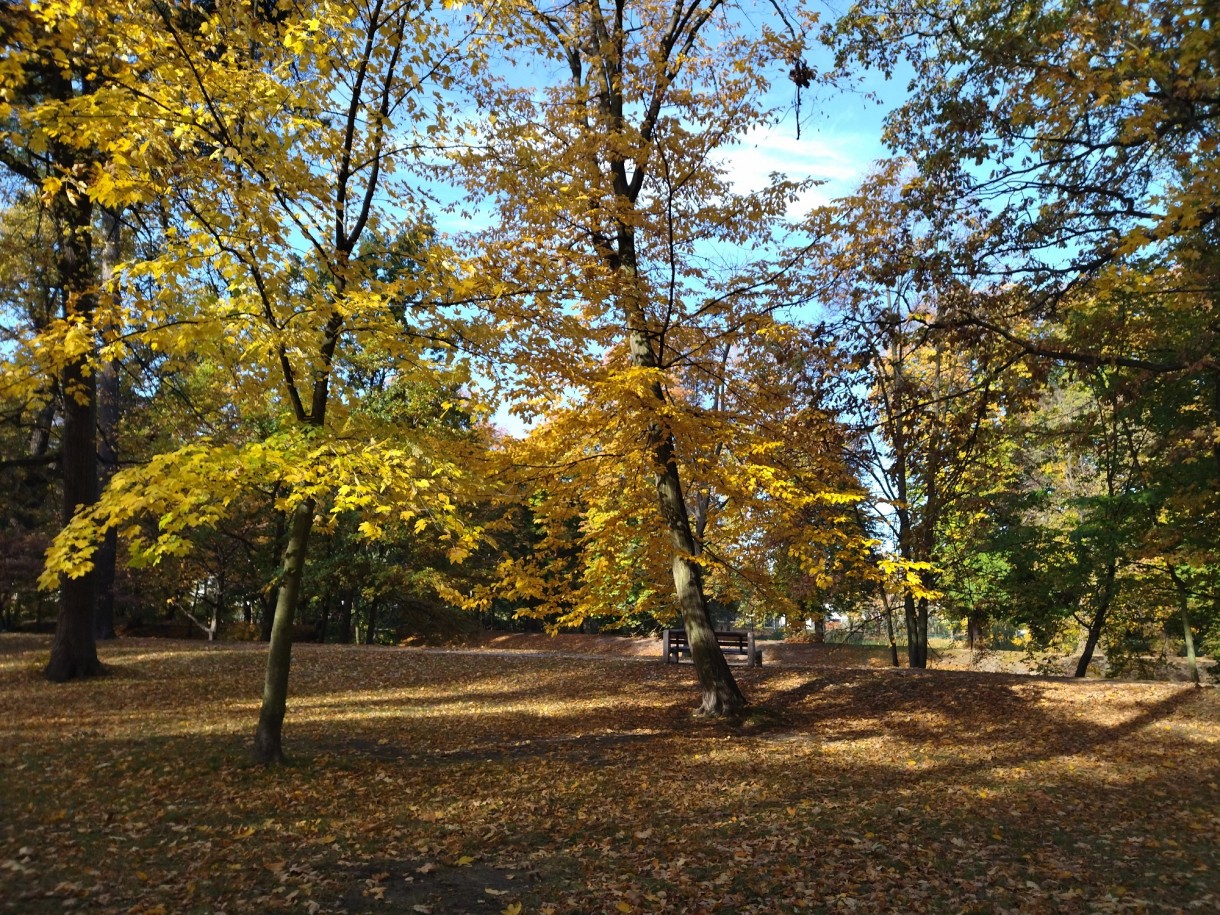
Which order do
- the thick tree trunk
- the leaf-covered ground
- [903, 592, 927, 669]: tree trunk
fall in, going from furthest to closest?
[903, 592, 927, 669]: tree trunk < the thick tree trunk < the leaf-covered ground

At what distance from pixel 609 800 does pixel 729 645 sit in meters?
9.58

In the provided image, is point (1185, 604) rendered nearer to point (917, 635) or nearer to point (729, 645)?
point (917, 635)

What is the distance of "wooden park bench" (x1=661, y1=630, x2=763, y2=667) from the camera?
15.2 m

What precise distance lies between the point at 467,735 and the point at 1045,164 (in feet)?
29.5

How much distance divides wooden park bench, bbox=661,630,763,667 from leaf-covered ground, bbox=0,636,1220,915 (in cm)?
272

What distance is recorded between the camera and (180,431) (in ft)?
52.3

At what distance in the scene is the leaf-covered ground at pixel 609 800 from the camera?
4.66 meters

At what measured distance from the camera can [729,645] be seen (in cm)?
1594

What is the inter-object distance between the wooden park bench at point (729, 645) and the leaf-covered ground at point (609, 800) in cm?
272

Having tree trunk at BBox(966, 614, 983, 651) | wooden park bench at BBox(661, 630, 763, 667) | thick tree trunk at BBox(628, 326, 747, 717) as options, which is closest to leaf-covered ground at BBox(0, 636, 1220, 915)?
thick tree trunk at BBox(628, 326, 747, 717)

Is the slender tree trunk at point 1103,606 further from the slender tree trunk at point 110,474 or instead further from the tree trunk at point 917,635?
the slender tree trunk at point 110,474

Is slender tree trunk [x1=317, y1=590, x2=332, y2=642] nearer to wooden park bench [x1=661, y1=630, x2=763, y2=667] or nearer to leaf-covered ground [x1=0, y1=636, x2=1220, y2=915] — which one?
leaf-covered ground [x1=0, y1=636, x2=1220, y2=915]

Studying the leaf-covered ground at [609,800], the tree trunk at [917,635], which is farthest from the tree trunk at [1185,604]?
the tree trunk at [917,635]

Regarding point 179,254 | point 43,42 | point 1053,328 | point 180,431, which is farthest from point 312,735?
point 1053,328
